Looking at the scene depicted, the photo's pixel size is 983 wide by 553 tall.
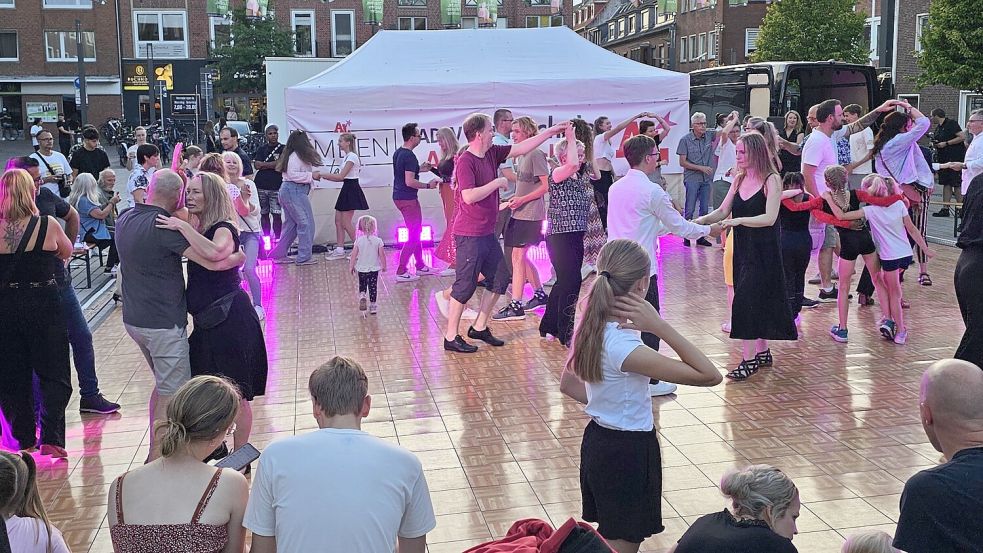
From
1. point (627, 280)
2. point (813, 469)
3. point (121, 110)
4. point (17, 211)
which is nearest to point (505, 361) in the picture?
point (813, 469)

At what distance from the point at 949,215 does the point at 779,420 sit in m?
12.2

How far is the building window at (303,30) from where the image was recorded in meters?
56.1

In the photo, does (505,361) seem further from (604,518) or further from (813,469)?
(604,518)

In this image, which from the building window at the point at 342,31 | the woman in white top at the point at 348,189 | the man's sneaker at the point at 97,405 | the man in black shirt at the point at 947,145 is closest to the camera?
the man's sneaker at the point at 97,405

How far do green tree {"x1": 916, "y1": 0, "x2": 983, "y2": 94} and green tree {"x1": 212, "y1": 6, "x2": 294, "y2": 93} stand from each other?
1367 inches

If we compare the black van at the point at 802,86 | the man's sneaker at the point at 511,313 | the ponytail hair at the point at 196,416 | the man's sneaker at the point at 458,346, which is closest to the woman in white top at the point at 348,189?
the man's sneaker at the point at 511,313

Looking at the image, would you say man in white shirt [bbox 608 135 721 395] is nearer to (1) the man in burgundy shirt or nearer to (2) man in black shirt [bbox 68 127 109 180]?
(1) the man in burgundy shirt

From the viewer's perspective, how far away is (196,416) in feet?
10.0

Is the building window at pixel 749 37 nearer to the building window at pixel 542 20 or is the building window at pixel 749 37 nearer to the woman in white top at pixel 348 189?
the building window at pixel 542 20

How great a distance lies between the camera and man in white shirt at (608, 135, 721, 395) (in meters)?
6.40

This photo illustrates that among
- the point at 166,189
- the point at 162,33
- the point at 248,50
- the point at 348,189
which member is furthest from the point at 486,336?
the point at 162,33

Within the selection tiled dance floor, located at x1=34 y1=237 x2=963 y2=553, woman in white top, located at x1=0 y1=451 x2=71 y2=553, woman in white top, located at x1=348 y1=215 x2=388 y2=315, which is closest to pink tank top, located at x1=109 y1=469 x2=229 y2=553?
woman in white top, located at x1=0 y1=451 x2=71 y2=553

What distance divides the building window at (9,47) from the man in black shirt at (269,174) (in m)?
46.5

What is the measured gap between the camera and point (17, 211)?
5.53 metres
